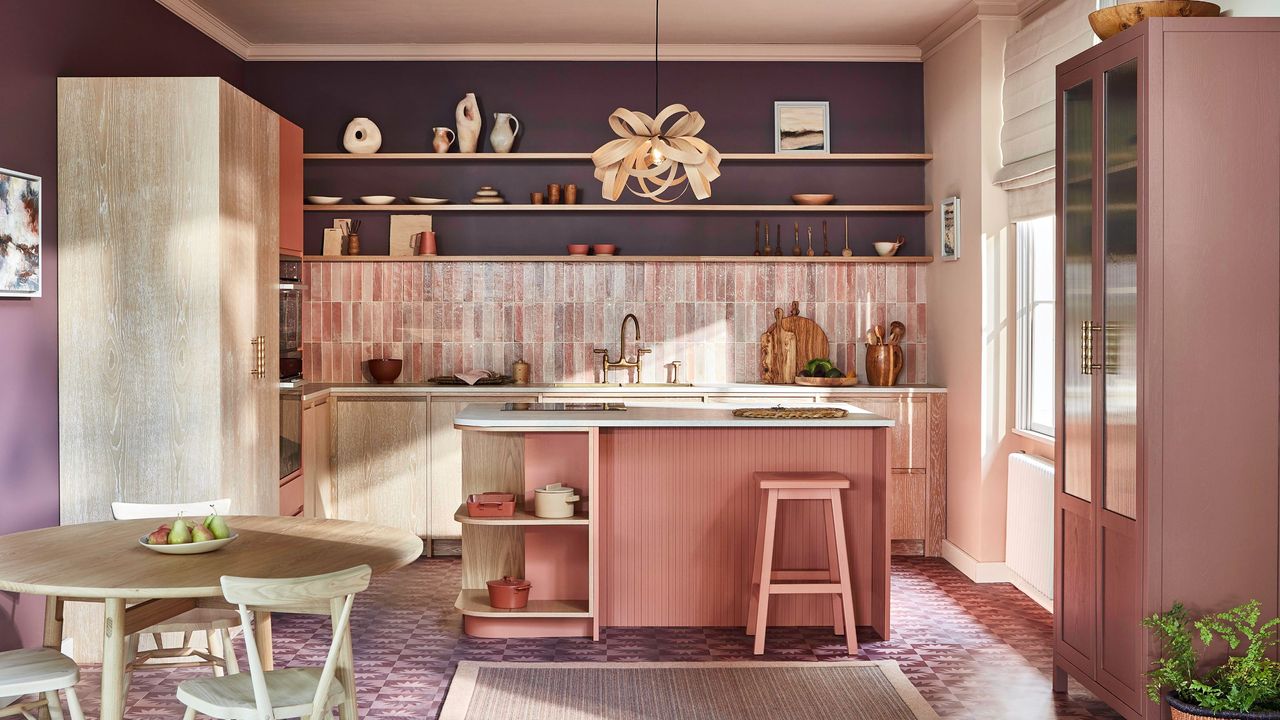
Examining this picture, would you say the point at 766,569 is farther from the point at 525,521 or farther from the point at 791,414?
the point at 525,521

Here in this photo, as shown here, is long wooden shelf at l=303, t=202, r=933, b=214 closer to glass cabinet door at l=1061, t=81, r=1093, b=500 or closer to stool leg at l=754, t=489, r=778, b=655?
stool leg at l=754, t=489, r=778, b=655

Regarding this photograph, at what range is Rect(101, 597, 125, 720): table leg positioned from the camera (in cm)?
277

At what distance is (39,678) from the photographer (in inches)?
112

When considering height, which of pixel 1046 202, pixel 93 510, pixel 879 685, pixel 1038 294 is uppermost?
pixel 1046 202

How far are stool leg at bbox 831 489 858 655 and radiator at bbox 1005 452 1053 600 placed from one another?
4.11 ft

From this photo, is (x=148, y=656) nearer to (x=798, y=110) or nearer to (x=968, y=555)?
(x=968, y=555)

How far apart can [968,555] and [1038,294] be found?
57.5 inches

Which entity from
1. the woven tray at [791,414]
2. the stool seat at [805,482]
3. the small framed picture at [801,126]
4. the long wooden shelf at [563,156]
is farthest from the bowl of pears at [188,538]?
the small framed picture at [801,126]

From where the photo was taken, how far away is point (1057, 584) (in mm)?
3955

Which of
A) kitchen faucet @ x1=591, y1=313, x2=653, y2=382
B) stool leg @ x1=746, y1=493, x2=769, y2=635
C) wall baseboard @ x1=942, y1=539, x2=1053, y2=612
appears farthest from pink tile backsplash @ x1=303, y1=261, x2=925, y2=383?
stool leg @ x1=746, y1=493, x2=769, y2=635

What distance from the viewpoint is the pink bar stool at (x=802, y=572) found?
14.2 ft

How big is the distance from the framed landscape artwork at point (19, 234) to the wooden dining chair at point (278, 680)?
196 centimetres

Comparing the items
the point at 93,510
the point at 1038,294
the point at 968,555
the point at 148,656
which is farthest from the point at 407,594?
the point at 1038,294

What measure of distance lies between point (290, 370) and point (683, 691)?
8.66ft
